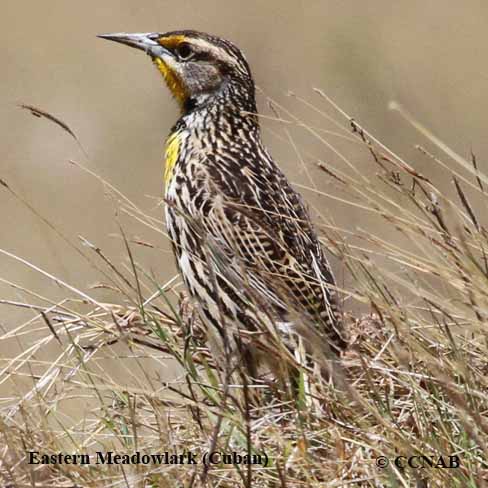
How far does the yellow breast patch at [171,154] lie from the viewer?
15.5ft

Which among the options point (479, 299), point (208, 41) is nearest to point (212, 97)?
point (208, 41)

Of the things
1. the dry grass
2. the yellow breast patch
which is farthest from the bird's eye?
the dry grass

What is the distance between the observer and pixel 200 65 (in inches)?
199

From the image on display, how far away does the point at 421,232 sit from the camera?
3371mm

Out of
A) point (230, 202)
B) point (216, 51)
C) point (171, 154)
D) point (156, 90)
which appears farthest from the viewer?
point (156, 90)

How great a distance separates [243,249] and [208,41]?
985 mm

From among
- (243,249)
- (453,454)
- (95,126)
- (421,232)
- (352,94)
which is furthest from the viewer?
(95,126)

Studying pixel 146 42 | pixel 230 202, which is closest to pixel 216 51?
pixel 146 42

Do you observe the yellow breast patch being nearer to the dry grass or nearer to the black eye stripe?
the black eye stripe

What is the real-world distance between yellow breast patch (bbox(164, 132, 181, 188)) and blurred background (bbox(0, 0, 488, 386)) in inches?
82.7

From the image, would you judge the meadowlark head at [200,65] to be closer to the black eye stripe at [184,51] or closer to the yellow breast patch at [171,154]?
the black eye stripe at [184,51]

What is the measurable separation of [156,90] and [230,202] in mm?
5865

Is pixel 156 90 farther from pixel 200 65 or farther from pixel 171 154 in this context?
pixel 171 154

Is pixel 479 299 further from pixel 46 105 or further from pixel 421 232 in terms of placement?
pixel 46 105
